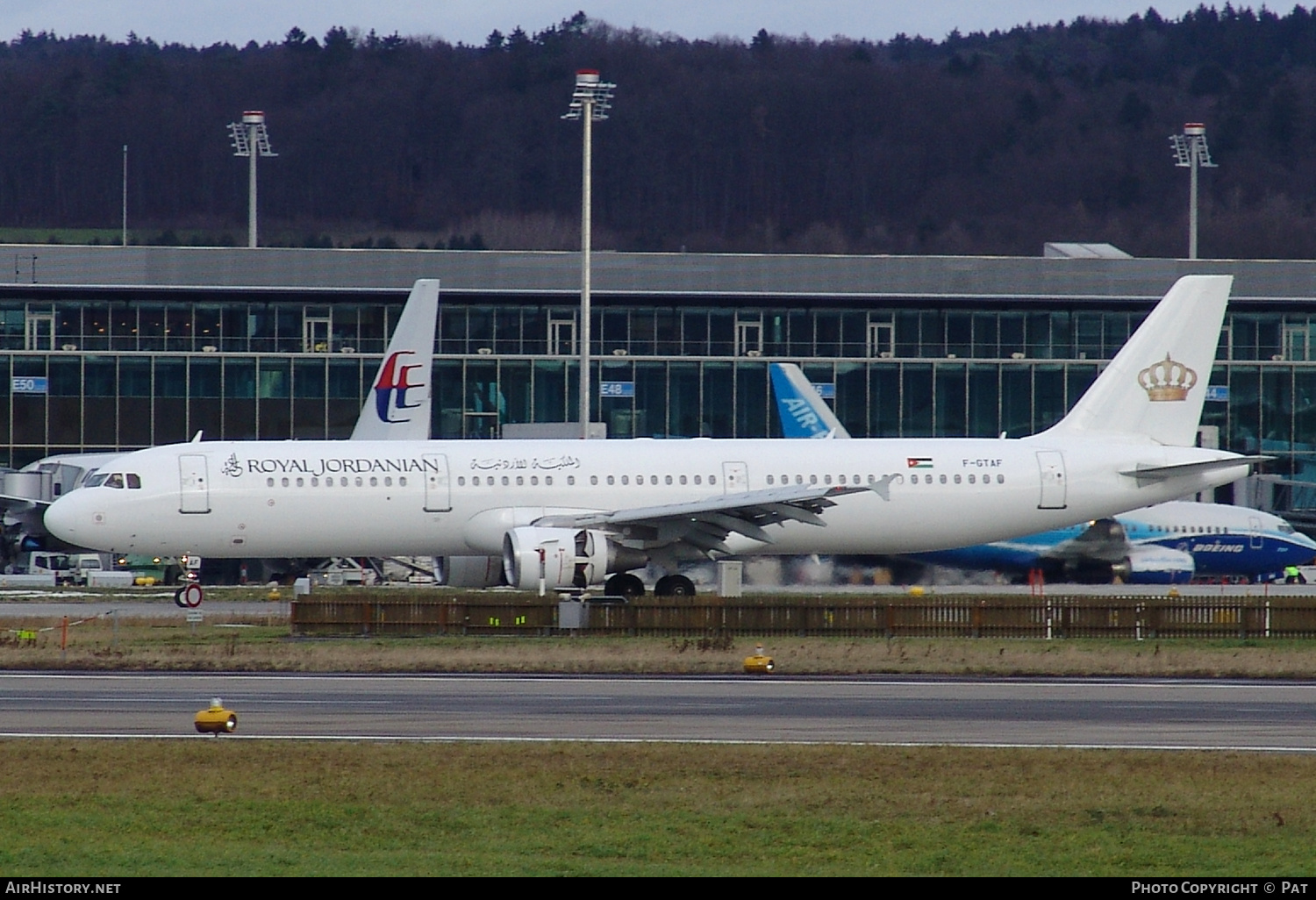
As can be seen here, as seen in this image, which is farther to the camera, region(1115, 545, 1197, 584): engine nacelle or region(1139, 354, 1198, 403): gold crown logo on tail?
region(1115, 545, 1197, 584): engine nacelle

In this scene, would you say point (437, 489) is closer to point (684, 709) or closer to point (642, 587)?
point (642, 587)

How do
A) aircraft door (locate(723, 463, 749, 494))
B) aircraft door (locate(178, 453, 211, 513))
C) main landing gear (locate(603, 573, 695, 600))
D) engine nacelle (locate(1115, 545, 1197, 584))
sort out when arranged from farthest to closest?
engine nacelle (locate(1115, 545, 1197, 584)), aircraft door (locate(723, 463, 749, 494)), main landing gear (locate(603, 573, 695, 600)), aircraft door (locate(178, 453, 211, 513))

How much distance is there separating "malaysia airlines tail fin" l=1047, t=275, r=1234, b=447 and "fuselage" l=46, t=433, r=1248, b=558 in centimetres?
77

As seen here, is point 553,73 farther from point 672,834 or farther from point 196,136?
point 672,834

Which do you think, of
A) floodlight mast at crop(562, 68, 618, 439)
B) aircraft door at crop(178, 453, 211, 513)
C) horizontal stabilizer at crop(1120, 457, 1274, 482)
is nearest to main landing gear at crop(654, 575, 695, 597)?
aircraft door at crop(178, 453, 211, 513)

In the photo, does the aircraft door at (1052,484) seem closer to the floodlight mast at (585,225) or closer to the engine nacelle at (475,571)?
the engine nacelle at (475,571)

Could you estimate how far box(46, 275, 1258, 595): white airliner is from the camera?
135 feet

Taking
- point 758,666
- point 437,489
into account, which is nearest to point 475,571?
point 437,489

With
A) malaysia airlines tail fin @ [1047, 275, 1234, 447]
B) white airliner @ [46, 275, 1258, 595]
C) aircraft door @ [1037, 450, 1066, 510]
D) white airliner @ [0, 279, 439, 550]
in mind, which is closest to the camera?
white airliner @ [46, 275, 1258, 595]

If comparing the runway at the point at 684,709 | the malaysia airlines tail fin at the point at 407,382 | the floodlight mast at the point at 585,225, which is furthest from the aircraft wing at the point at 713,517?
the malaysia airlines tail fin at the point at 407,382

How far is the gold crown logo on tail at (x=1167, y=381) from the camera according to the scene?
152 feet

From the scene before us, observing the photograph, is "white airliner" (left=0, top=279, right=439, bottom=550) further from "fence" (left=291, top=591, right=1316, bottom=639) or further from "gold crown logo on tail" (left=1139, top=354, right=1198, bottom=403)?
"fence" (left=291, top=591, right=1316, bottom=639)

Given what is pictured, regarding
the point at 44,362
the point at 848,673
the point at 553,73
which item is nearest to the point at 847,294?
the point at 44,362

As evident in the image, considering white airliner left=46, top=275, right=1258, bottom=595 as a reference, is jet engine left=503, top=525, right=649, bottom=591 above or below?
below
